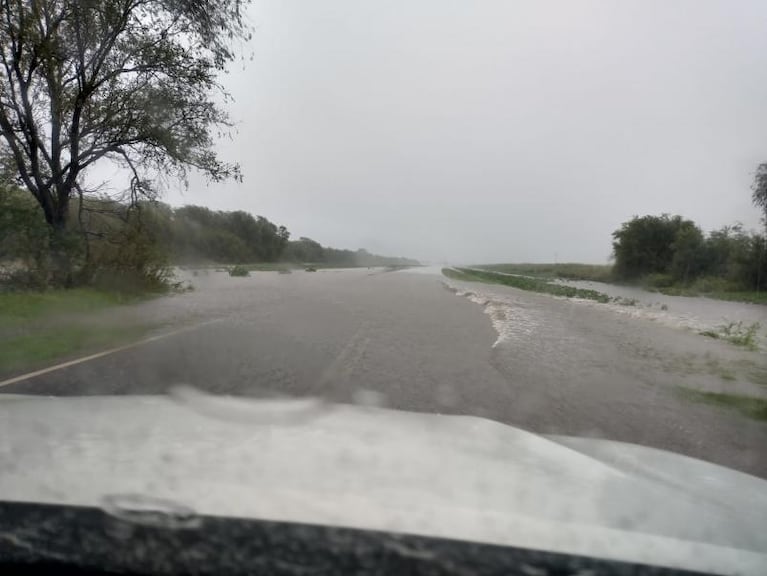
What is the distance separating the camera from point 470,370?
28.3 feet

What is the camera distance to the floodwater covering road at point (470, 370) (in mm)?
6160

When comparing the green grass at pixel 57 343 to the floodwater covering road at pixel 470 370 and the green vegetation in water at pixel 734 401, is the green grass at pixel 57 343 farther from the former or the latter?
the green vegetation in water at pixel 734 401

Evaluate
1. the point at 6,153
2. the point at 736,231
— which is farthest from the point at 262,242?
the point at 6,153

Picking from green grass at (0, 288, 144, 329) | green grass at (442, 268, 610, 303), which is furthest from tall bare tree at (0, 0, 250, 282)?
green grass at (442, 268, 610, 303)

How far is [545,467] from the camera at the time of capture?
111 inches

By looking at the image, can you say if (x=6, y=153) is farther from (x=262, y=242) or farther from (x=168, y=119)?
(x=262, y=242)

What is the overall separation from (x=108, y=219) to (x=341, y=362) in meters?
13.8

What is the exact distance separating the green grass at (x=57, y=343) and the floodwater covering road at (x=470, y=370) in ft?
2.06

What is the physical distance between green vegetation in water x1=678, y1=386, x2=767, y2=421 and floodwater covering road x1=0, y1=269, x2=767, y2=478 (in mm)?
186

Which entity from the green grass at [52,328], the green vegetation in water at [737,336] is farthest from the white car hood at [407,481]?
the green vegetation in water at [737,336]

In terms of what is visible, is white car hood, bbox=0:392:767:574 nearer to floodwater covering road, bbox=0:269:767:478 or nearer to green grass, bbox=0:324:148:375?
floodwater covering road, bbox=0:269:767:478

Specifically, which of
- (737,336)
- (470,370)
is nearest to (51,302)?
(470,370)

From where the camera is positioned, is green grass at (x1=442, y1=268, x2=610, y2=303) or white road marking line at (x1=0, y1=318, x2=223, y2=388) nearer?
white road marking line at (x1=0, y1=318, x2=223, y2=388)

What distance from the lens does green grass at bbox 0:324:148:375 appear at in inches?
327
